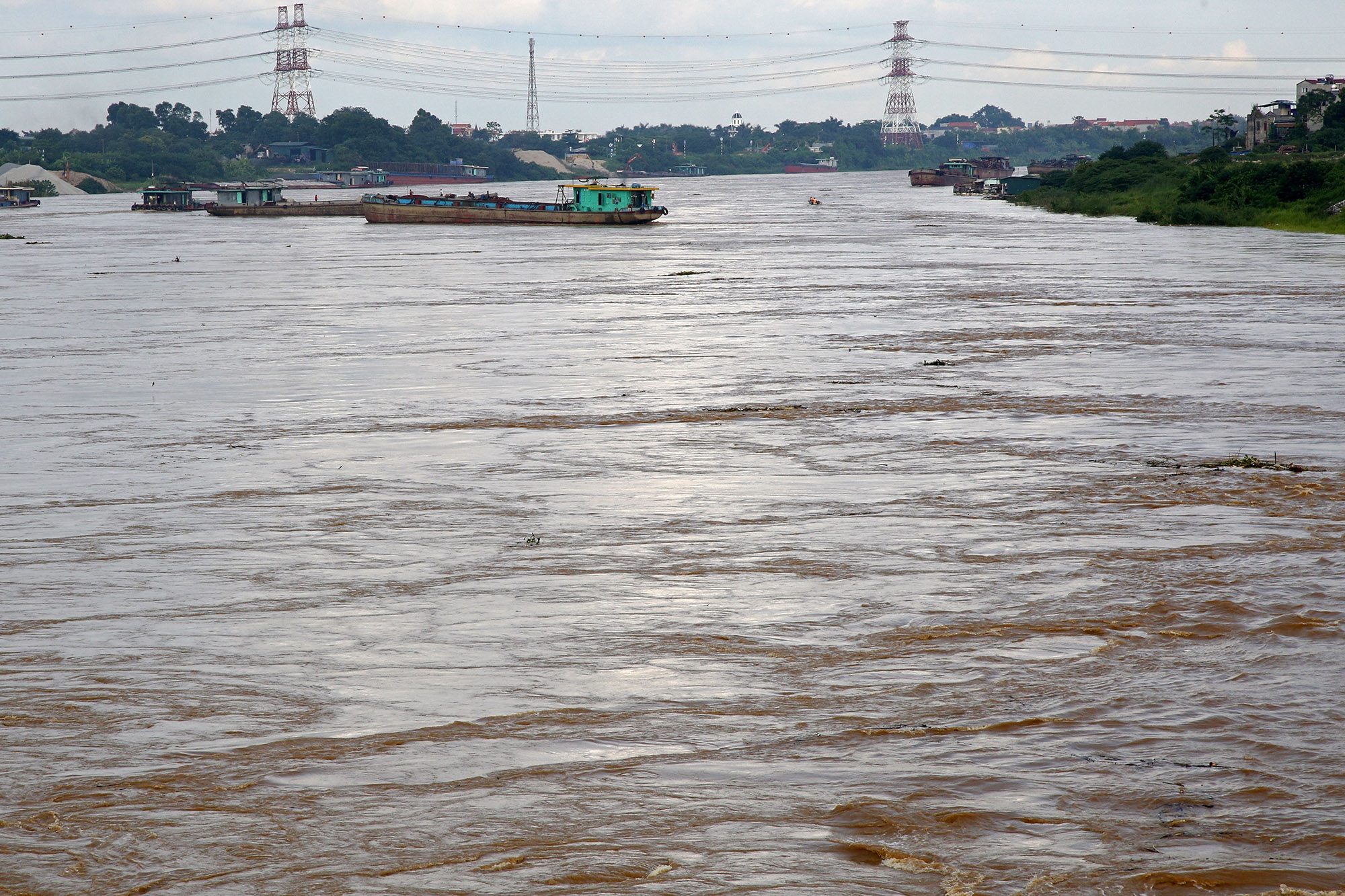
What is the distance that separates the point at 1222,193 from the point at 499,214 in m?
39.3

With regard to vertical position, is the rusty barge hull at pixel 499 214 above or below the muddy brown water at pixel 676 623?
above

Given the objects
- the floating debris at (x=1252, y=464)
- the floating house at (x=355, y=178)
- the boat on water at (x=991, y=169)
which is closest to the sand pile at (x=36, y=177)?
the floating house at (x=355, y=178)

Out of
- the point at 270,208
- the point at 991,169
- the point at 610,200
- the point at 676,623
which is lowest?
the point at 676,623

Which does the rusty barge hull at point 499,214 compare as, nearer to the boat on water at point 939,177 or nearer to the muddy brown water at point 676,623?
the muddy brown water at point 676,623

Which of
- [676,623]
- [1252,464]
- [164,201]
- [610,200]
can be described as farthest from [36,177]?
[676,623]

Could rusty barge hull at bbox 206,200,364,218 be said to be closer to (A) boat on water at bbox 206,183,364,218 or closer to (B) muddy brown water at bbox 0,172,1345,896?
(A) boat on water at bbox 206,183,364,218

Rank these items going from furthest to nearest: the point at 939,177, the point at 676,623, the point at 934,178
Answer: the point at 939,177 → the point at 934,178 → the point at 676,623

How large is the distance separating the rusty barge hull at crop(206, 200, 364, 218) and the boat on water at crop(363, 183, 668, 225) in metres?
12.2

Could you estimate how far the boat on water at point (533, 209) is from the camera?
240 ft

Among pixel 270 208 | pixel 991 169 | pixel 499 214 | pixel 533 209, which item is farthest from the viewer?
pixel 991 169

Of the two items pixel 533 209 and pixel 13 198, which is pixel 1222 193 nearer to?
pixel 533 209

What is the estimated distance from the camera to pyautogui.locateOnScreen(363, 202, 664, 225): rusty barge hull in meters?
72.9

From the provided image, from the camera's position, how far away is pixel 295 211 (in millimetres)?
95562

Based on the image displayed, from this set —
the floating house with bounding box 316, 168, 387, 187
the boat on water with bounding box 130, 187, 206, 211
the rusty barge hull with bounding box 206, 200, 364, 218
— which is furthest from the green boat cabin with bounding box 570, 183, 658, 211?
the floating house with bounding box 316, 168, 387, 187
